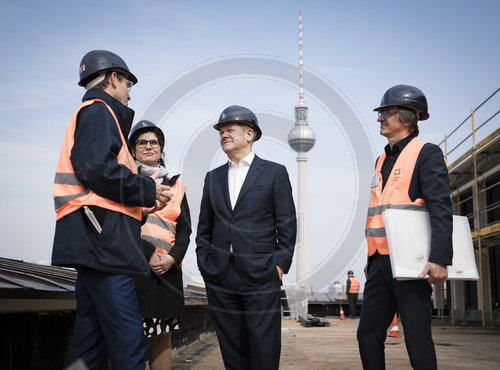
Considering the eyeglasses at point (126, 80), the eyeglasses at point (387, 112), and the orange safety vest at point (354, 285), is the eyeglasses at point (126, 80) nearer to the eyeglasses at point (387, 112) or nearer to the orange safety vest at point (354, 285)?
the eyeglasses at point (387, 112)

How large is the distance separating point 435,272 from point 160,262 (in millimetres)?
1828

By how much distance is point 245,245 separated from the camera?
3.51 meters

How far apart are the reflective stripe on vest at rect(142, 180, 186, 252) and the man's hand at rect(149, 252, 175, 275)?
0.12 m

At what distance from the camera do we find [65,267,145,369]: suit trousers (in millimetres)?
2600

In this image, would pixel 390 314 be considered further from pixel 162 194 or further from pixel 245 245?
pixel 162 194

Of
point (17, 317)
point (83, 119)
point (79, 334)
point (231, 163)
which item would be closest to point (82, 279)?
point (79, 334)

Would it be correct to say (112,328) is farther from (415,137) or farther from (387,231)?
(415,137)

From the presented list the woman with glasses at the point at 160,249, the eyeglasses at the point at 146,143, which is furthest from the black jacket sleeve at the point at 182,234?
the eyeglasses at the point at 146,143

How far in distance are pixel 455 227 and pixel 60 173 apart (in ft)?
7.72

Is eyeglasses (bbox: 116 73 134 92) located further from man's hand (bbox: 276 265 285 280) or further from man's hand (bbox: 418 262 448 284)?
man's hand (bbox: 418 262 448 284)

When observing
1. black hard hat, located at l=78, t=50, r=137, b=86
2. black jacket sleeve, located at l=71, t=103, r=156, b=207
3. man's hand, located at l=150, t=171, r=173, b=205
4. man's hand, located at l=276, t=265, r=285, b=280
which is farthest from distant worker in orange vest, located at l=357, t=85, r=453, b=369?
black hard hat, located at l=78, t=50, r=137, b=86

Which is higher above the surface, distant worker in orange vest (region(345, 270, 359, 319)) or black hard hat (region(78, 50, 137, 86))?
black hard hat (region(78, 50, 137, 86))

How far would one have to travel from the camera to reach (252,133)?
12.8ft

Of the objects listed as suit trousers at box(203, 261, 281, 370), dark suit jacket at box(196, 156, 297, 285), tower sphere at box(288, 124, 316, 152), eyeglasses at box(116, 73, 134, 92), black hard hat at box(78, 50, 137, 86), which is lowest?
suit trousers at box(203, 261, 281, 370)
